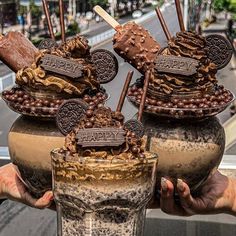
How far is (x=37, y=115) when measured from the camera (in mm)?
2363

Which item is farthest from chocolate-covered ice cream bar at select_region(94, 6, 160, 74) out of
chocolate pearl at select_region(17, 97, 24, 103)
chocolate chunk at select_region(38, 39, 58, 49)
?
chocolate pearl at select_region(17, 97, 24, 103)

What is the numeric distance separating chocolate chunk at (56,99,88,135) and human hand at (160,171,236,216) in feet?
1.33

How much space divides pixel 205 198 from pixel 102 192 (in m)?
0.78

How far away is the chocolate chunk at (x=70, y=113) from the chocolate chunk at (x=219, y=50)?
27.1 inches

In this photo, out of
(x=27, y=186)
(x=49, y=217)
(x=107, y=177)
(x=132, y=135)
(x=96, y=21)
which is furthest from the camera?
(x=96, y=21)

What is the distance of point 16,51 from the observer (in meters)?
2.59

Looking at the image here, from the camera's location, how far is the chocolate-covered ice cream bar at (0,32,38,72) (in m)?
2.58

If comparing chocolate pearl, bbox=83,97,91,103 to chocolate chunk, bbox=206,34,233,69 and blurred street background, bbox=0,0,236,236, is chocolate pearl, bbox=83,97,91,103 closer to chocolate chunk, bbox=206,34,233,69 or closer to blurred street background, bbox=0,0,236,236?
chocolate chunk, bbox=206,34,233,69

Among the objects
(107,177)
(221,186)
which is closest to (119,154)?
(107,177)

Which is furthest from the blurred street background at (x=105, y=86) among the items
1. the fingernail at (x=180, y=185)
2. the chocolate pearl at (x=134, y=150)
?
the chocolate pearl at (x=134, y=150)

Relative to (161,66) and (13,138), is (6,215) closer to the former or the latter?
(13,138)

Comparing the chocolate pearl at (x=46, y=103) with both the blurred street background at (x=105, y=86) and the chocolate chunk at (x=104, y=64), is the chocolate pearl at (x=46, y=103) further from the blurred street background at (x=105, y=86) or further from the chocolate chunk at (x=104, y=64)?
the blurred street background at (x=105, y=86)

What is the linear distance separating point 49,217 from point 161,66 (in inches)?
54.2

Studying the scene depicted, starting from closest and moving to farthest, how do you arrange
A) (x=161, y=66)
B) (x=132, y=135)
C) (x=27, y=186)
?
(x=132, y=135) → (x=161, y=66) → (x=27, y=186)
